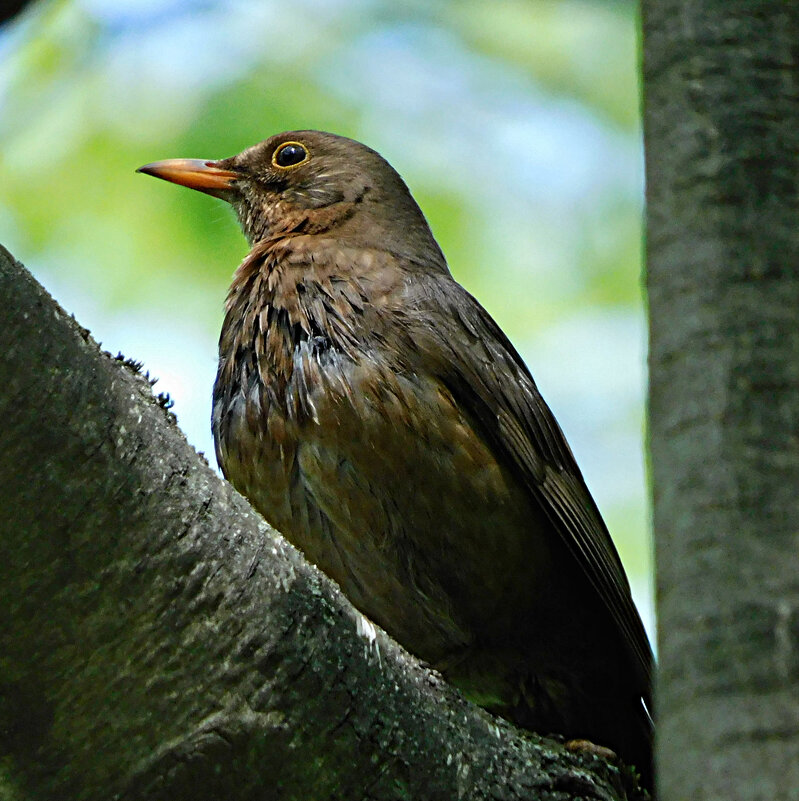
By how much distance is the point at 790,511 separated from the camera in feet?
4.76

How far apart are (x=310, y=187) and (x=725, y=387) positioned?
4045mm

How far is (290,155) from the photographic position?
558 cm

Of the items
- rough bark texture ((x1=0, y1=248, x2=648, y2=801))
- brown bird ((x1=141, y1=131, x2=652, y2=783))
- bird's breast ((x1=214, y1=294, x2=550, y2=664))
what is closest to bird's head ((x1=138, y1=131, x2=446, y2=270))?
brown bird ((x1=141, y1=131, x2=652, y2=783))

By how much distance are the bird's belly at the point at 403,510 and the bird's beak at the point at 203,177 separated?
6.25ft

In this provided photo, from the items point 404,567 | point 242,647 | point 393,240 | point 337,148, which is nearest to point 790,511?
point 242,647

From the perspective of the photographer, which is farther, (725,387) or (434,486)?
(434,486)

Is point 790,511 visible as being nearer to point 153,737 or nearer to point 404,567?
point 153,737

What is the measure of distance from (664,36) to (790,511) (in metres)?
0.66

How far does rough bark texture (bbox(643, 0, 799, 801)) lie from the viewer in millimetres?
1379

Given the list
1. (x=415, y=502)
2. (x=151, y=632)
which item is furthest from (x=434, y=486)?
(x=151, y=632)

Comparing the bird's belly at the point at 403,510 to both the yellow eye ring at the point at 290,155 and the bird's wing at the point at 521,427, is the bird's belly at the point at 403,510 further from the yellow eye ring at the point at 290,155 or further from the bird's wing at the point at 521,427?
the yellow eye ring at the point at 290,155

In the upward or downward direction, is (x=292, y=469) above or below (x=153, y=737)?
above

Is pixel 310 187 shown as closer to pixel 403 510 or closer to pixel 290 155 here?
pixel 290 155

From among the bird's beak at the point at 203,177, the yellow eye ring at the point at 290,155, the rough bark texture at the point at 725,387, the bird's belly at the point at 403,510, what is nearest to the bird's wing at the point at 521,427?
the bird's belly at the point at 403,510
